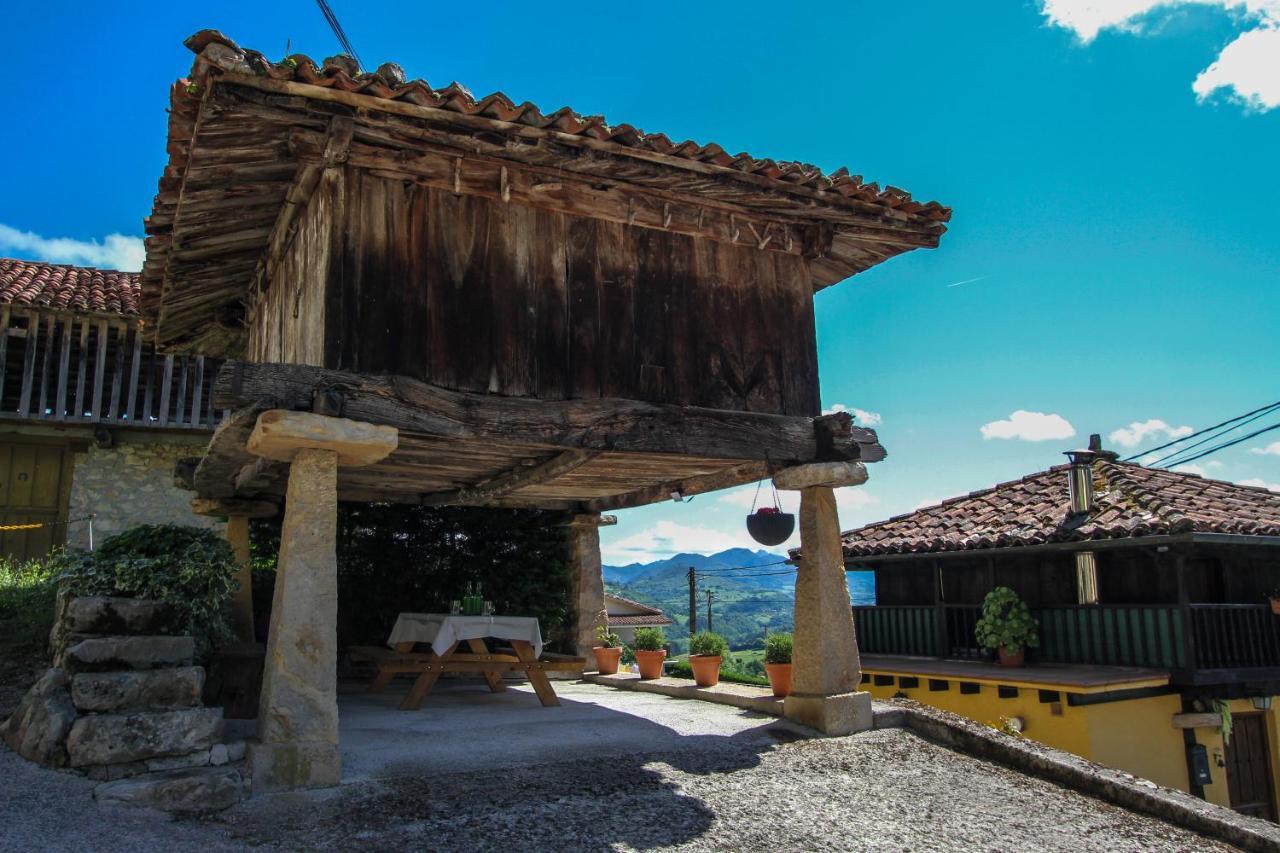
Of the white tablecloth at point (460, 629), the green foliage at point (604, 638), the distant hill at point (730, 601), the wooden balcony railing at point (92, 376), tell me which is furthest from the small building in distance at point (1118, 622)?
the distant hill at point (730, 601)

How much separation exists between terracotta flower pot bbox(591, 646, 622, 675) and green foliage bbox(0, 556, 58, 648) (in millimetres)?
5505

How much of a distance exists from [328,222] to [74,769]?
10.4 feet

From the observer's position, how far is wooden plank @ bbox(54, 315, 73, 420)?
474 inches

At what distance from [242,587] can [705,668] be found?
4.33 m

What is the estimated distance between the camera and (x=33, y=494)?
12.4 m

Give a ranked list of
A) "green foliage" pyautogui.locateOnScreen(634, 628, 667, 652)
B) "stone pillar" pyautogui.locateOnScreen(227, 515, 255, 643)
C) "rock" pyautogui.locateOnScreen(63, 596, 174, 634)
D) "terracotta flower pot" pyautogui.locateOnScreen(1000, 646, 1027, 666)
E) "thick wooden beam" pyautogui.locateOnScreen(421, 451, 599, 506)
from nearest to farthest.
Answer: "rock" pyautogui.locateOnScreen(63, 596, 174, 634) < "thick wooden beam" pyautogui.locateOnScreen(421, 451, 599, 506) < "stone pillar" pyautogui.locateOnScreen(227, 515, 255, 643) < "green foliage" pyautogui.locateOnScreen(634, 628, 667, 652) < "terracotta flower pot" pyautogui.locateOnScreen(1000, 646, 1027, 666)

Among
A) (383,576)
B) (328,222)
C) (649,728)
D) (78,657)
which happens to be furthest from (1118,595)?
(78,657)

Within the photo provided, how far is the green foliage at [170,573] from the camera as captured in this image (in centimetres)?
544

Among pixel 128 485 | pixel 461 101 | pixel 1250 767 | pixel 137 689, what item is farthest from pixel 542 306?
pixel 1250 767

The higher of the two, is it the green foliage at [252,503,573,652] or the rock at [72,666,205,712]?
the green foliage at [252,503,573,652]

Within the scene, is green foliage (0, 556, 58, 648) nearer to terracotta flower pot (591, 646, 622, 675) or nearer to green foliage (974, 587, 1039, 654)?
terracotta flower pot (591, 646, 622, 675)

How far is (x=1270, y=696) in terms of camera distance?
1189 centimetres

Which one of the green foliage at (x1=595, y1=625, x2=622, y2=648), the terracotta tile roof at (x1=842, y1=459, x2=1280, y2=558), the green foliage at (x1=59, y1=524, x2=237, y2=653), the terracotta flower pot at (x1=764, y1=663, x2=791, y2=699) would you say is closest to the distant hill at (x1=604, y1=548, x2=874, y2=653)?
the terracotta tile roof at (x1=842, y1=459, x2=1280, y2=558)

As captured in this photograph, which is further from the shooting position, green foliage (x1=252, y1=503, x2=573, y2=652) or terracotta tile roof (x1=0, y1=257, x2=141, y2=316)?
terracotta tile roof (x1=0, y1=257, x2=141, y2=316)
